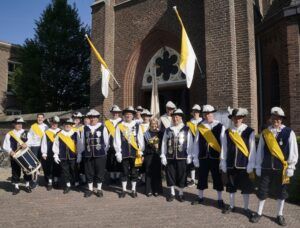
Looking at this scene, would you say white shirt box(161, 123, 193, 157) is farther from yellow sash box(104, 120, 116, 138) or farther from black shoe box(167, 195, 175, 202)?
yellow sash box(104, 120, 116, 138)

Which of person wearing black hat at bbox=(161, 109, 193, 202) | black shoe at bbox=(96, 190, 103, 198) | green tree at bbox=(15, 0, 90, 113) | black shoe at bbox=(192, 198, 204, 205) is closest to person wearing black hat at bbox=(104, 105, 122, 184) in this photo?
black shoe at bbox=(96, 190, 103, 198)

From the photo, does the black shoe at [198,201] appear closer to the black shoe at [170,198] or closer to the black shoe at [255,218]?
the black shoe at [170,198]

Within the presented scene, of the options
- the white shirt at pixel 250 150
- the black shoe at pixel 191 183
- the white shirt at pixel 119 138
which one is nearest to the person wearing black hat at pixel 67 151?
the white shirt at pixel 119 138

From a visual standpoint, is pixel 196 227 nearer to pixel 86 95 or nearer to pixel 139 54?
pixel 139 54

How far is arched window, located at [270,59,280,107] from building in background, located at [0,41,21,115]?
18.8 metres

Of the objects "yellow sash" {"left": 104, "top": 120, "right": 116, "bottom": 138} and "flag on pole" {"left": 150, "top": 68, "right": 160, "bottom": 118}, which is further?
"flag on pole" {"left": 150, "top": 68, "right": 160, "bottom": 118}

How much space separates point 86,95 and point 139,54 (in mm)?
9840

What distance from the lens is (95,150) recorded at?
7.84 meters

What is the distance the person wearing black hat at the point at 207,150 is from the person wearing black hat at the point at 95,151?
226 cm

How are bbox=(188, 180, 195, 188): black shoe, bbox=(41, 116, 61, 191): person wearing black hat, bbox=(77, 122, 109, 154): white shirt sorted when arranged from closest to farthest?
bbox=(77, 122, 109, 154): white shirt, bbox=(188, 180, 195, 188): black shoe, bbox=(41, 116, 61, 191): person wearing black hat

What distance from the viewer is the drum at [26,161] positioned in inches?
329

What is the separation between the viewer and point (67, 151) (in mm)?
8516

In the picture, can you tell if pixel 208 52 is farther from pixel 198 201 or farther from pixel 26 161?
pixel 26 161

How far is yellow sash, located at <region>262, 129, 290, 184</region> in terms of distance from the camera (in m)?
5.76
